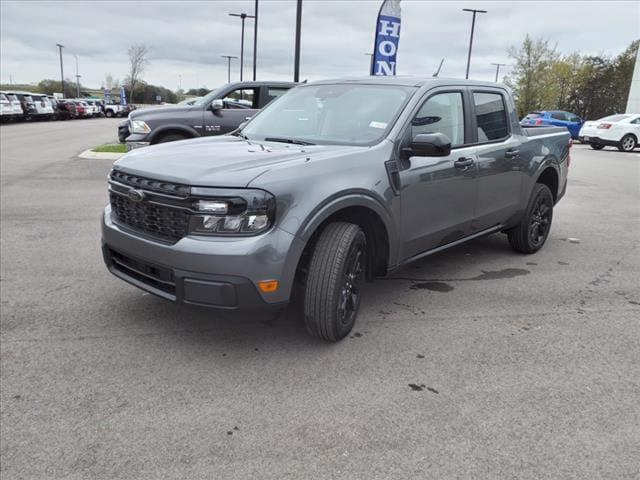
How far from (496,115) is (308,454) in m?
3.79

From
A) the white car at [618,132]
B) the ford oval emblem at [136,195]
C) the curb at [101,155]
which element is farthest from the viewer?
the white car at [618,132]

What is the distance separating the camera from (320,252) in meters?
3.33

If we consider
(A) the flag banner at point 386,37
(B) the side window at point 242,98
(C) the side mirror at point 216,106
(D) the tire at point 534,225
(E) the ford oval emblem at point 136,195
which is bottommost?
(D) the tire at point 534,225

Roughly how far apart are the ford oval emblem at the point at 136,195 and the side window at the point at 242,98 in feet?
24.6

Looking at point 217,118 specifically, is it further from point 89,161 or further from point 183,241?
point 183,241

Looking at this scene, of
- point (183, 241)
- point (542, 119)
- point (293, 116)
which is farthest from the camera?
point (542, 119)

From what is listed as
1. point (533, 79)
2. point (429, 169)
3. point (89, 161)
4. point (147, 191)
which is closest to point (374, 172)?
point (429, 169)

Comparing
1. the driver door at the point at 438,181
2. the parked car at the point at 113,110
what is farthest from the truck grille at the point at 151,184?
the parked car at the point at 113,110

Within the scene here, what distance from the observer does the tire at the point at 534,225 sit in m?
5.62

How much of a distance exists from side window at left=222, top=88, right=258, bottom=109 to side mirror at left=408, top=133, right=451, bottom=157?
731 cm

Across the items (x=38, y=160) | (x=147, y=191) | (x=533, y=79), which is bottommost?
(x=38, y=160)

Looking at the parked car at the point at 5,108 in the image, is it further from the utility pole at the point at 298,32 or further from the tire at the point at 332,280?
the tire at the point at 332,280

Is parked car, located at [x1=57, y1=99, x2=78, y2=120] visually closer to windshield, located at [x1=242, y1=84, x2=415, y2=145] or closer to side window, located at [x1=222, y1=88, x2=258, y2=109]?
side window, located at [x1=222, y1=88, x2=258, y2=109]

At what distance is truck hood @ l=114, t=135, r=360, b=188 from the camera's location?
305cm
